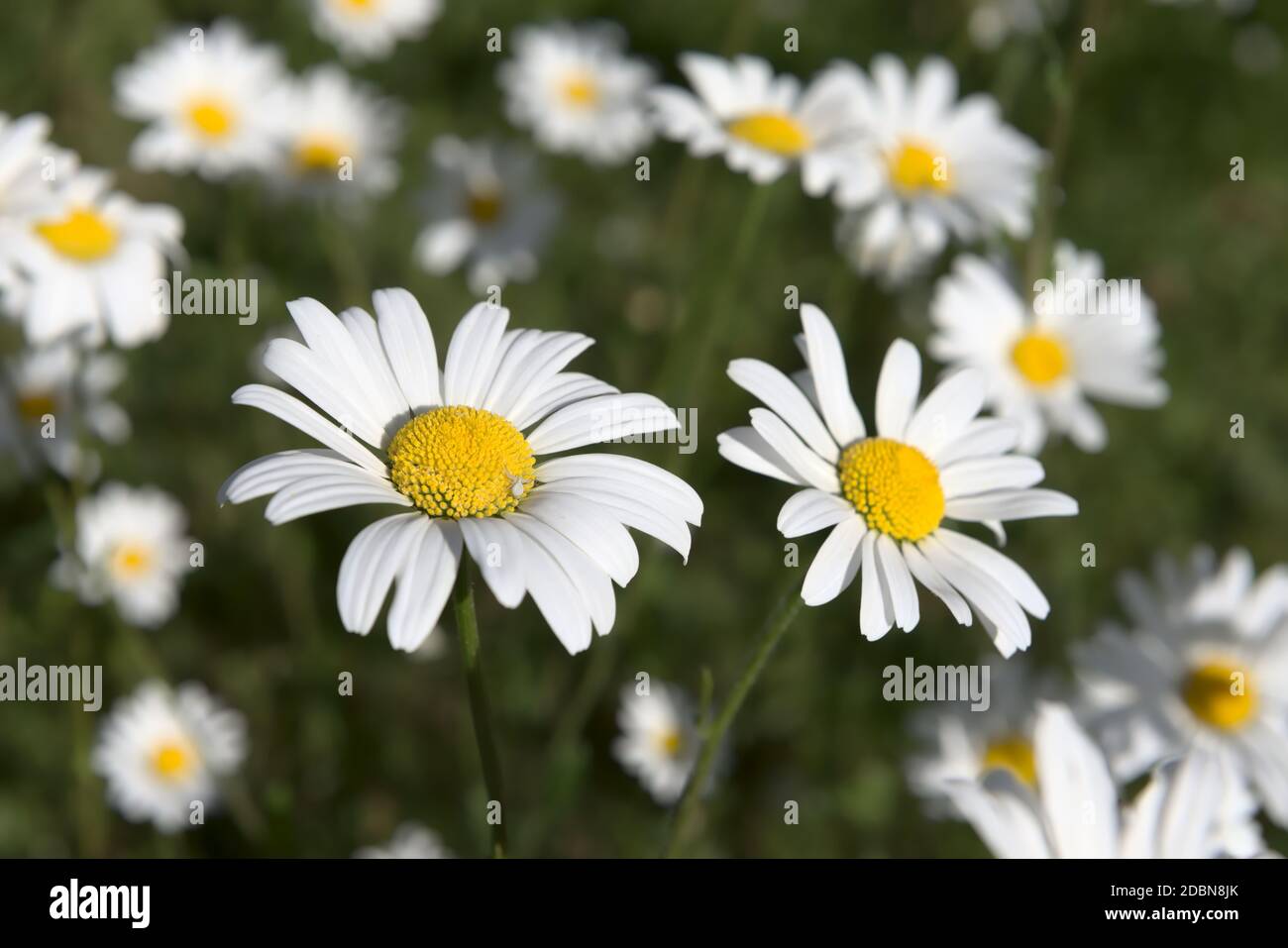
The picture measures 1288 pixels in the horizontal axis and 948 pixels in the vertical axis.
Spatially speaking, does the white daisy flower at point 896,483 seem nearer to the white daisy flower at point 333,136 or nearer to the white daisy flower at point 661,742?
the white daisy flower at point 661,742

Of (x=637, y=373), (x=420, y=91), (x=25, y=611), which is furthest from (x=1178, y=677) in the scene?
(x=420, y=91)

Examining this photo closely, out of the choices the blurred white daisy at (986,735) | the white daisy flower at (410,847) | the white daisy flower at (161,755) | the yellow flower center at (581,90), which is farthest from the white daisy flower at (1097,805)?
the yellow flower center at (581,90)

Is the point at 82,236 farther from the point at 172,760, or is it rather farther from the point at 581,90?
the point at 581,90

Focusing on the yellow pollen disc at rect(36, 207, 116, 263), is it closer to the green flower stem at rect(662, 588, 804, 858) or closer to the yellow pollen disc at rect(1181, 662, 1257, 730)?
the green flower stem at rect(662, 588, 804, 858)

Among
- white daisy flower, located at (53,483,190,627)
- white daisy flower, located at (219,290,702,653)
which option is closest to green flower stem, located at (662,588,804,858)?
white daisy flower, located at (219,290,702,653)

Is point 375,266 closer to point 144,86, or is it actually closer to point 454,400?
point 144,86
